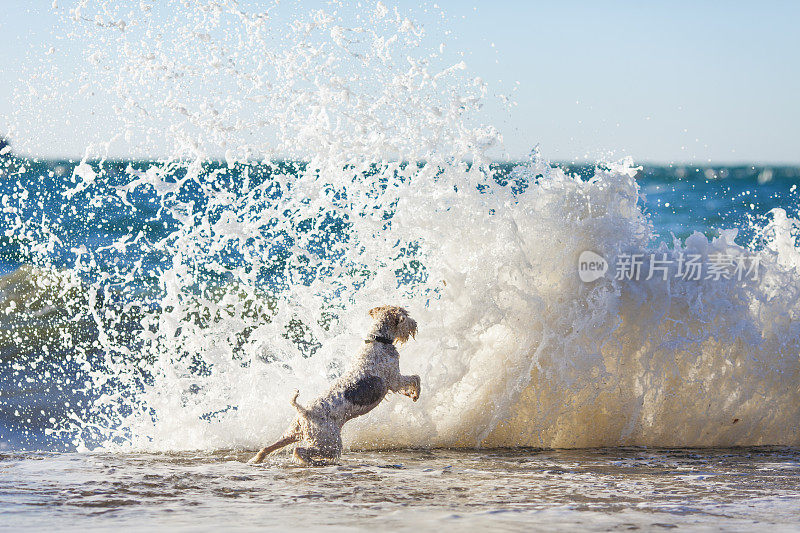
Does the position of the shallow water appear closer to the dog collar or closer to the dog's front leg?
the dog's front leg

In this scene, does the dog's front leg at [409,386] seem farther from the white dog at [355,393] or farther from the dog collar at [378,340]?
the dog collar at [378,340]

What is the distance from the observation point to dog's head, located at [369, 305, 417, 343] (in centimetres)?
426

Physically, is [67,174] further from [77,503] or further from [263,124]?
[77,503]

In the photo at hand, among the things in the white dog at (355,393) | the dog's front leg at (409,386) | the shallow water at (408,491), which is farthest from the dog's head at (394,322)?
the shallow water at (408,491)

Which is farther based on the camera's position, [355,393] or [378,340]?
[378,340]

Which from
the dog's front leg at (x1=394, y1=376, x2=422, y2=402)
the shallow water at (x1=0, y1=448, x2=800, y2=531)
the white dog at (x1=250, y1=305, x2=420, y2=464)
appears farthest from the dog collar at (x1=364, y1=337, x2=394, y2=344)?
the shallow water at (x1=0, y1=448, x2=800, y2=531)

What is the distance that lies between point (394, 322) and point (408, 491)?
1004 mm

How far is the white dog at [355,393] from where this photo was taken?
13.2ft

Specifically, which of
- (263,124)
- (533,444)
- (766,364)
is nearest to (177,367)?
(263,124)

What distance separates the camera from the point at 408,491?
3543 millimetres

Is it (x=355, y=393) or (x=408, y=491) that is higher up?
(x=355, y=393)

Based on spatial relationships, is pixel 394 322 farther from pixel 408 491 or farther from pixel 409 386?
pixel 408 491

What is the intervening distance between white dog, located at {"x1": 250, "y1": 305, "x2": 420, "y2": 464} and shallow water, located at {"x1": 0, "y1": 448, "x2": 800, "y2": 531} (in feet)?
0.37

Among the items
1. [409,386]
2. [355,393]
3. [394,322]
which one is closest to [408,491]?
[355,393]
